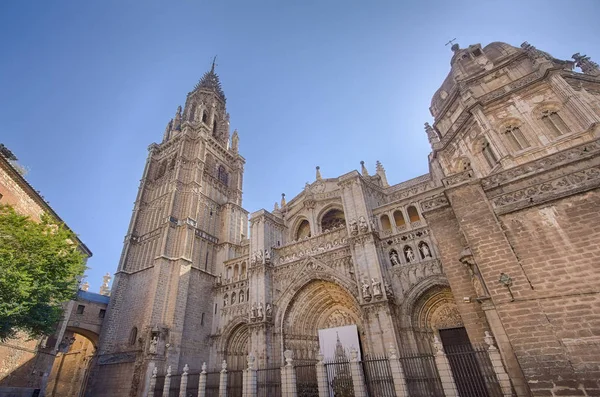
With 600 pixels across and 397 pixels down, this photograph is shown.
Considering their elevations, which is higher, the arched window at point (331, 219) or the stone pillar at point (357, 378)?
the arched window at point (331, 219)

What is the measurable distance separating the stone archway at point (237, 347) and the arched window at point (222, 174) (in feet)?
51.5

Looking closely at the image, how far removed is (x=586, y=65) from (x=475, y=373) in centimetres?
1824

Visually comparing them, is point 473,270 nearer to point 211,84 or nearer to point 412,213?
point 412,213

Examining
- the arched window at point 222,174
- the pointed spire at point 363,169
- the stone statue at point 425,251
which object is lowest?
the stone statue at point 425,251

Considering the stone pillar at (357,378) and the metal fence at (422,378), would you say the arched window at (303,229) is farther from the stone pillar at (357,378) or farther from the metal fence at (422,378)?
the stone pillar at (357,378)

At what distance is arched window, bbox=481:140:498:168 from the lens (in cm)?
1396

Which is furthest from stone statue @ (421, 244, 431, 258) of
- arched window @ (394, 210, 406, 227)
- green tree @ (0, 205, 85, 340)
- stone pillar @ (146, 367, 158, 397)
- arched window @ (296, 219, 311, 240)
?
stone pillar @ (146, 367, 158, 397)

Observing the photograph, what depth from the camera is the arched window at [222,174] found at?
100 feet

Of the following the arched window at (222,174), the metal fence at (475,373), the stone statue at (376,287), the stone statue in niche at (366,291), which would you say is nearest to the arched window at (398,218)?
the stone statue at (376,287)

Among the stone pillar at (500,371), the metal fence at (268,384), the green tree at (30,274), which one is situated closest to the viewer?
the stone pillar at (500,371)

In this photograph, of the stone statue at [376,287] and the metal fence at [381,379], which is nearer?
the metal fence at [381,379]

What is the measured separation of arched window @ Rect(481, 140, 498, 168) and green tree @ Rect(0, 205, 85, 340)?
63.4 ft

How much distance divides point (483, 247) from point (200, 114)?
1264 inches

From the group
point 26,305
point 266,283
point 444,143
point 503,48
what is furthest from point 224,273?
point 503,48
